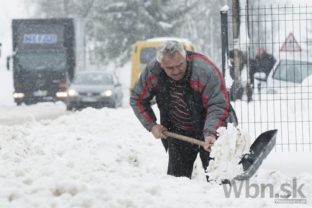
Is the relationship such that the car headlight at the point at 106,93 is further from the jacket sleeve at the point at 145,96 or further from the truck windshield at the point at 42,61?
the jacket sleeve at the point at 145,96

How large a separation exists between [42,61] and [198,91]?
20.1 meters

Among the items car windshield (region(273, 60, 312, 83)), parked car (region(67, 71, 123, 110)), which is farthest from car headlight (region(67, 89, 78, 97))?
car windshield (region(273, 60, 312, 83))

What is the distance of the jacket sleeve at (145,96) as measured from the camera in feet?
20.9

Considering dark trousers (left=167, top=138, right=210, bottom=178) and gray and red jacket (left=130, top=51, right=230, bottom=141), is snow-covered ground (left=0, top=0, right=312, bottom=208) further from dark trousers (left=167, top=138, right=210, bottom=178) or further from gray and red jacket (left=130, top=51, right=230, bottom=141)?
gray and red jacket (left=130, top=51, right=230, bottom=141)

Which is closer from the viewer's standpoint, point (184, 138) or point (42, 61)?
point (184, 138)

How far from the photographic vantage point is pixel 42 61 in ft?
84.5

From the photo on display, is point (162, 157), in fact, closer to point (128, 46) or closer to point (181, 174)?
point (181, 174)

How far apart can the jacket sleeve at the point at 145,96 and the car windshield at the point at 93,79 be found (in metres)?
17.2

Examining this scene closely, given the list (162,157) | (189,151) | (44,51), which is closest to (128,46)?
(44,51)

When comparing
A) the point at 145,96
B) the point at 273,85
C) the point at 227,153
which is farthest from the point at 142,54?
the point at 227,153

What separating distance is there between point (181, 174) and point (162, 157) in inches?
118

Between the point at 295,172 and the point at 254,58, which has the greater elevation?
the point at 254,58

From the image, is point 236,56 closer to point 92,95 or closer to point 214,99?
point 214,99

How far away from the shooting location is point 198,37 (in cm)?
6184
